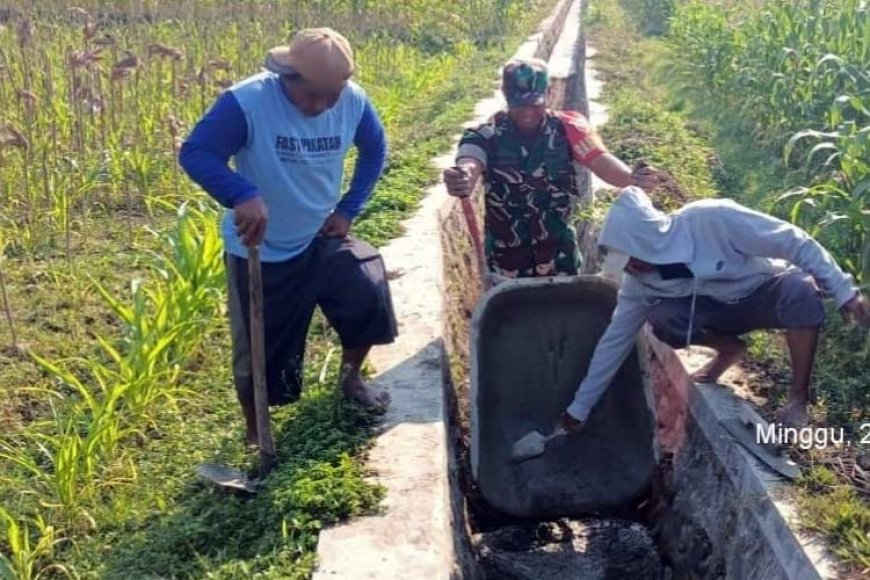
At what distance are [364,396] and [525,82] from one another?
149 cm

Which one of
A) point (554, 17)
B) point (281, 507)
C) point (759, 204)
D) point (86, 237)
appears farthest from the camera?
point (554, 17)

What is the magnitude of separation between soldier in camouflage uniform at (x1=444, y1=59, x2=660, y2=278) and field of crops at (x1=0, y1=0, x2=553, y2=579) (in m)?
0.95

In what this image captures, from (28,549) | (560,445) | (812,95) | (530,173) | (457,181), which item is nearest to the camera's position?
(28,549)

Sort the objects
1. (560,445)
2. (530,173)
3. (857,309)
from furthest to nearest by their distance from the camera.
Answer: (530,173) < (560,445) < (857,309)

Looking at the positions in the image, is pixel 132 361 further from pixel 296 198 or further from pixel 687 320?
pixel 687 320

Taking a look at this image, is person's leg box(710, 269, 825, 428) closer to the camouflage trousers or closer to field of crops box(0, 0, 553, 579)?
the camouflage trousers

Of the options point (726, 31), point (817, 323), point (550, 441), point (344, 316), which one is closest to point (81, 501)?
point (344, 316)

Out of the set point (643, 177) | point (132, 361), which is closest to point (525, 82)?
point (643, 177)

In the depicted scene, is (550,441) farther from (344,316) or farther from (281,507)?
(281,507)

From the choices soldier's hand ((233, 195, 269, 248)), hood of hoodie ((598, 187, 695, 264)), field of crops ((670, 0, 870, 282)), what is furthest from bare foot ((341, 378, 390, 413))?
field of crops ((670, 0, 870, 282))

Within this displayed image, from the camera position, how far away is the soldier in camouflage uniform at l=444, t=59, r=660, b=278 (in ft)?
14.9

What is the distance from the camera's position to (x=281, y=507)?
11.0 ft

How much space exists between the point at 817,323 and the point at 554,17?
1573 centimetres

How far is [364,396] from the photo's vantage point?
4043 millimetres
